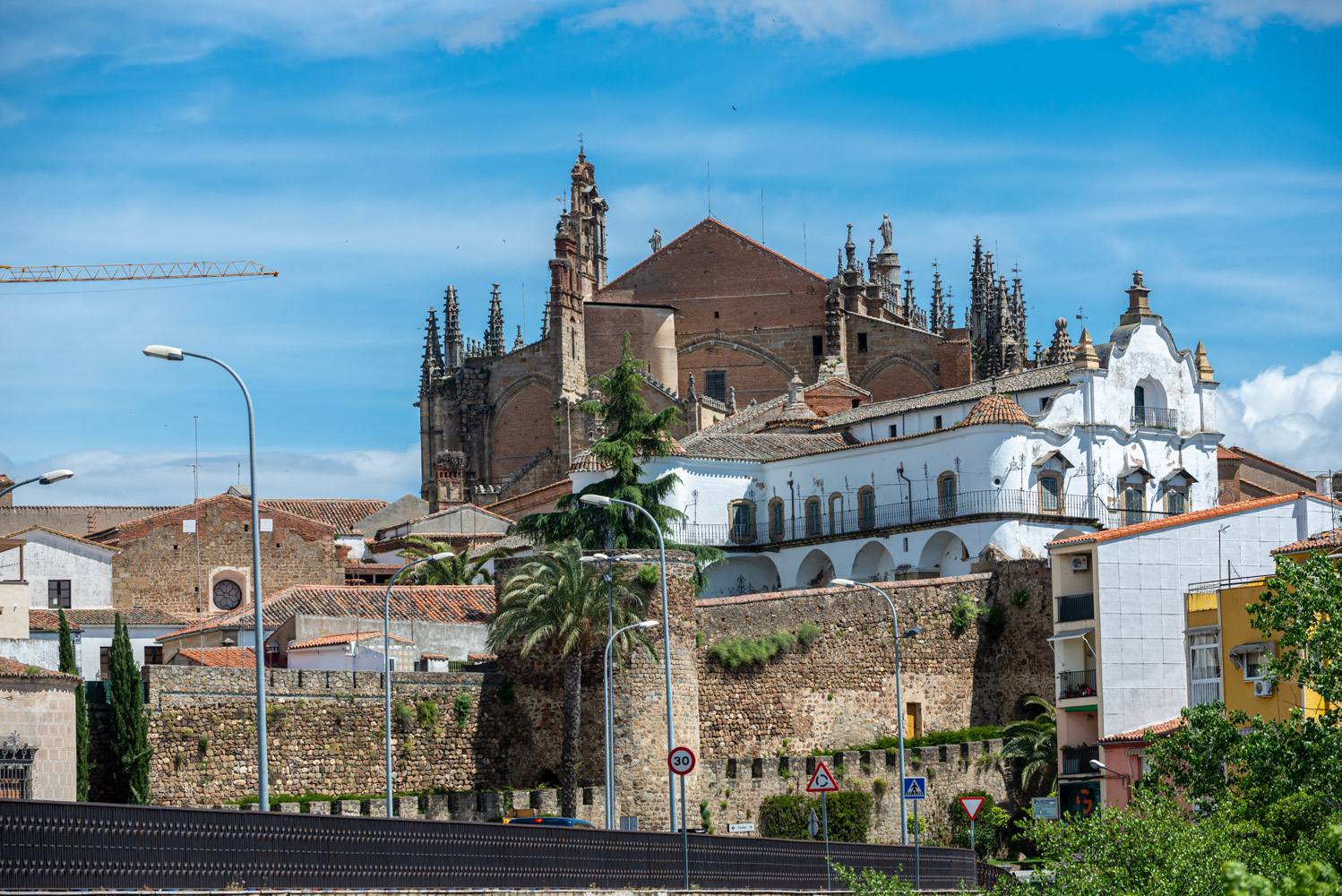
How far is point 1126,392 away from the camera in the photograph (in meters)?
76.4

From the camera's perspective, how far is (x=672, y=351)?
101 meters

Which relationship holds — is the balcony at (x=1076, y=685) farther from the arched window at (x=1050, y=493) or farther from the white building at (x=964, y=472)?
the arched window at (x=1050, y=493)

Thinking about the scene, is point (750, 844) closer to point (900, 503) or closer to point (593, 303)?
point (900, 503)

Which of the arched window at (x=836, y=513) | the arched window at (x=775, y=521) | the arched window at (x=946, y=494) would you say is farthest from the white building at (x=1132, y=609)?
the arched window at (x=775, y=521)

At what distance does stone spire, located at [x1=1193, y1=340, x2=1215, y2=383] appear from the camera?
7938 cm

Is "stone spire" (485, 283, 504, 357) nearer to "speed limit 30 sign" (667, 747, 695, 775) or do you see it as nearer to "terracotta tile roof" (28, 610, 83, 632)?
"terracotta tile roof" (28, 610, 83, 632)

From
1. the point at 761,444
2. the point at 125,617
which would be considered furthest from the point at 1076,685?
the point at 125,617

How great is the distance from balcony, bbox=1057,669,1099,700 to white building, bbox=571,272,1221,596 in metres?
11.2

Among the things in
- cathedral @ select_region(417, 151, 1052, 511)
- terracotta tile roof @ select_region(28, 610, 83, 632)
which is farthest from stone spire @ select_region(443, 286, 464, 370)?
terracotta tile roof @ select_region(28, 610, 83, 632)

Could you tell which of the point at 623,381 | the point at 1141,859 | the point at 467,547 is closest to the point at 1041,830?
the point at 1141,859

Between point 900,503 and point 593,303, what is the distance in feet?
100

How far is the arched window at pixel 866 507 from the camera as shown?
7562cm

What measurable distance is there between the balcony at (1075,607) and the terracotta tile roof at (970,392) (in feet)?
53.6

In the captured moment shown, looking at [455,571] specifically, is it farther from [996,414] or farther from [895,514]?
[996,414]
